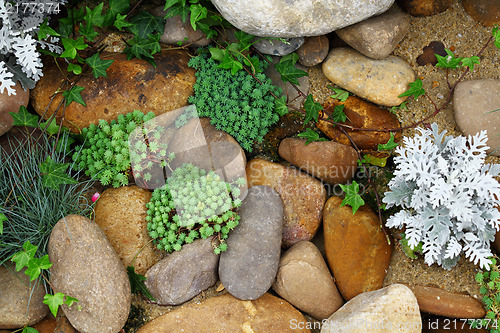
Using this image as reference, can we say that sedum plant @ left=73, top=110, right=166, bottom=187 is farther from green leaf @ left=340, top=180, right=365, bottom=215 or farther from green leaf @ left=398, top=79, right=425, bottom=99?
green leaf @ left=398, top=79, right=425, bottom=99

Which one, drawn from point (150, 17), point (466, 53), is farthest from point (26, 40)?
point (466, 53)

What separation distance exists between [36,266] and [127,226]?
87 centimetres

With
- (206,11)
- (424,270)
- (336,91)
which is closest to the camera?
(206,11)

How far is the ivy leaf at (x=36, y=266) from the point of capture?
9.93 feet

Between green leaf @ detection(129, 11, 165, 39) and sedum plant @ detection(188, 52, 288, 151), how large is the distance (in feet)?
1.58

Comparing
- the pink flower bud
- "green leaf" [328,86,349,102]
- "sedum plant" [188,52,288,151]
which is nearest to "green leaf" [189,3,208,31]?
"sedum plant" [188,52,288,151]

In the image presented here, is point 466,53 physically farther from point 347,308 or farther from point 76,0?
point 76,0

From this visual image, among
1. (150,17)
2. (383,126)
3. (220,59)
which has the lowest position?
(383,126)

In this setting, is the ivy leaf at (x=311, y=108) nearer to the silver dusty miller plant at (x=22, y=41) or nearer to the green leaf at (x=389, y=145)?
the green leaf at (x=389, y=145)

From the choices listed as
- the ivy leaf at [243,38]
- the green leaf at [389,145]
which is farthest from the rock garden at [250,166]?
the green leaf at [389,145]

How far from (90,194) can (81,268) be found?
2.92 feet

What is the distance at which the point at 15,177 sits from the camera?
3.54 metres

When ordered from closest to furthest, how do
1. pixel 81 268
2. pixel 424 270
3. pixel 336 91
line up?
pixel 81 268 < pixel 424 270 < pixel 336 91

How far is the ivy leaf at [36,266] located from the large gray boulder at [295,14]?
8.34 feet
